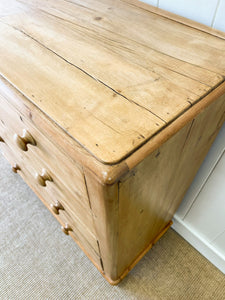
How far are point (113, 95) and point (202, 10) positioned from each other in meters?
0.38

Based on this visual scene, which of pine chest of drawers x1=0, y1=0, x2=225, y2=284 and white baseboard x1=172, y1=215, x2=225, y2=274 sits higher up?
pine chest of drawers x1=0, y1=0, x2=225, y2=284

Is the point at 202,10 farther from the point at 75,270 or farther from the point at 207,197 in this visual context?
the point at 75,270

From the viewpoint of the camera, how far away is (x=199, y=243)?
100 centimetres

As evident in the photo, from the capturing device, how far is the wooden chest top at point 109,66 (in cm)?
35

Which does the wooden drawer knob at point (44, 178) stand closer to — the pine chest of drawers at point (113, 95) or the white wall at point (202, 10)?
the pine chest of drawers at point (113, 95)

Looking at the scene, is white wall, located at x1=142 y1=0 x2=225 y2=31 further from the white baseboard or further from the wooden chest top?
the white baseboard

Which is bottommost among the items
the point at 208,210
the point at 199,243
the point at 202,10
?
the point at 199,243

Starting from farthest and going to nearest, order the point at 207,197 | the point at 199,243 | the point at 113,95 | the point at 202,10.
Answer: the point at 199,243
the point at 207,197
the point at 202,10
the point at 113,95

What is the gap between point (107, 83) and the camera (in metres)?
0.41

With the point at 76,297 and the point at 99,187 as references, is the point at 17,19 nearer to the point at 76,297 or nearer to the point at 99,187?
the point at 99,187

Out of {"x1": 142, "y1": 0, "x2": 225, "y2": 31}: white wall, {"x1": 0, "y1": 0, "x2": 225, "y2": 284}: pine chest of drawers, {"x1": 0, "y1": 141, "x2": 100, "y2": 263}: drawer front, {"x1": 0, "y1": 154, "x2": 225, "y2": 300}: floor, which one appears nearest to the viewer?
{"x1": 0, "y1": 0, "x2": 225, "y2": 284}: pine chest of drawers

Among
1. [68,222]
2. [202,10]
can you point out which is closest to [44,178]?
[68,222]

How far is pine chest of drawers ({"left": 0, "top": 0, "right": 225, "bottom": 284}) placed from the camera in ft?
1.10

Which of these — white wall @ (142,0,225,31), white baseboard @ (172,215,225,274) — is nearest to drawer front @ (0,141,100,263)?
white baseboard @ (172,215,225,274)
